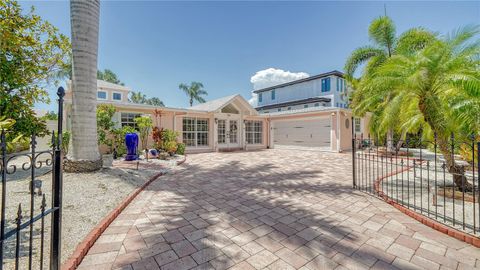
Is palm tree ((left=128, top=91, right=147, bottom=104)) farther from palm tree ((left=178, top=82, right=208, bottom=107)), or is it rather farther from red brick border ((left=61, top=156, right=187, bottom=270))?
red brick border ((left=61, top=156, right=187, bottom=270))

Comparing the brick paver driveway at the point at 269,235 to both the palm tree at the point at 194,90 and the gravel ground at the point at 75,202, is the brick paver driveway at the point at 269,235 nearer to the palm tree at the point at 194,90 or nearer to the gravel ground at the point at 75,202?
the gravel ground at the point at 75,202

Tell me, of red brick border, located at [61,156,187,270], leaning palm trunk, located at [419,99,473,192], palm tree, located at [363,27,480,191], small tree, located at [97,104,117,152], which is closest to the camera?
red brick border, located at [61,156,187,270]

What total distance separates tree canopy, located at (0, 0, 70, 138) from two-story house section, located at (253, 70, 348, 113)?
968 inches

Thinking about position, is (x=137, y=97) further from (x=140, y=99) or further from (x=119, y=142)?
(x=119, y=142)

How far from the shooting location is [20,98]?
5477 mm

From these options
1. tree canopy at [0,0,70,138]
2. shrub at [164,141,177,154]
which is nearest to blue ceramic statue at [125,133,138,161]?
shrub at [164,141,177,154]

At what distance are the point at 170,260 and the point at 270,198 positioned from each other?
2759mm

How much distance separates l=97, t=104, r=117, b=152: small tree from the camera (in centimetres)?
1040

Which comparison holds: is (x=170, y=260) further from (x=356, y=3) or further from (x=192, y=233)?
(x=356, y=3)

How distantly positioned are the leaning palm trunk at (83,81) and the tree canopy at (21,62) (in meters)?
0.97

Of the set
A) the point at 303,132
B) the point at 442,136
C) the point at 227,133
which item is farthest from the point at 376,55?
the point at 227,133

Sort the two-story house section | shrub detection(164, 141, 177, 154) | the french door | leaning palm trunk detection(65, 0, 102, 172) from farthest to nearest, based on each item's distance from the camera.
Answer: the two-story house section < the french door < shrub detection(164, 141, 177, 154) < leaning palm trunk detection(65, 0, 102, 172)

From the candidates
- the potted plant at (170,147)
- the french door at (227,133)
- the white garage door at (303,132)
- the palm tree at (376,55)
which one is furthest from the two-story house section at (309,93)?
the potted plant at (170,147)

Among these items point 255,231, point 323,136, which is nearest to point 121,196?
point 255,231
